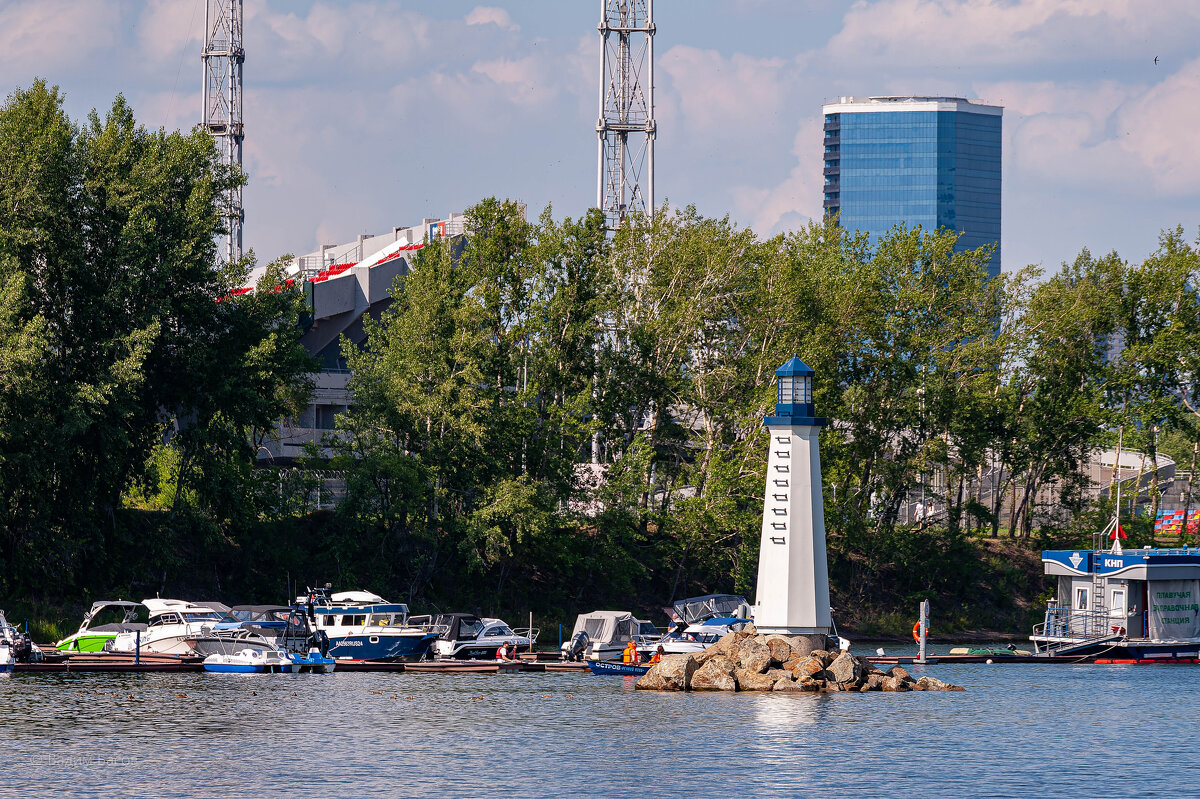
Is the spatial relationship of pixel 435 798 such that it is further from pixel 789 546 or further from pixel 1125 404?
pixel 1125 404

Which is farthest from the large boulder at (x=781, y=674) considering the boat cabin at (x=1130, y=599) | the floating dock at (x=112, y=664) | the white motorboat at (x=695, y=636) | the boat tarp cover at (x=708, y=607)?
the boat cabin at (x=1130, y=599)

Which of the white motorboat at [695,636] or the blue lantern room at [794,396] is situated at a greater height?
the blue lantern room at [794,396]

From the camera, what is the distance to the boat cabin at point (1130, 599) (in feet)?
231

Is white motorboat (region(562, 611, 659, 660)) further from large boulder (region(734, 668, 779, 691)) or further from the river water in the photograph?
large boulder (region(734, 668, 779, 691))

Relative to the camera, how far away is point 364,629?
62.2 m

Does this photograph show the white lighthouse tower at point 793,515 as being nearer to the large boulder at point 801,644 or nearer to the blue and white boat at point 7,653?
the large boulder at point 801,644

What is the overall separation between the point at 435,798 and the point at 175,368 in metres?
39.8

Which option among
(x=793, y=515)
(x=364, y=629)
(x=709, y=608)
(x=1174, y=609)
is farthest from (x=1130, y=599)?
(x=364, y=629)

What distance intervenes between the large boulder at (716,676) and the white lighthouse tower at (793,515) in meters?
2.84

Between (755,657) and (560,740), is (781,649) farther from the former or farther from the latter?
(560,740)

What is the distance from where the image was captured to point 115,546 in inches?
2660

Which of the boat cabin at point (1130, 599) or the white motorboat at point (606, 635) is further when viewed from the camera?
the boat cabin at point (1130, 599)

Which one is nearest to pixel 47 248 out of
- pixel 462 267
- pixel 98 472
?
pixel 98 472

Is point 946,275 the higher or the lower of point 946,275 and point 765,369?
the higher
